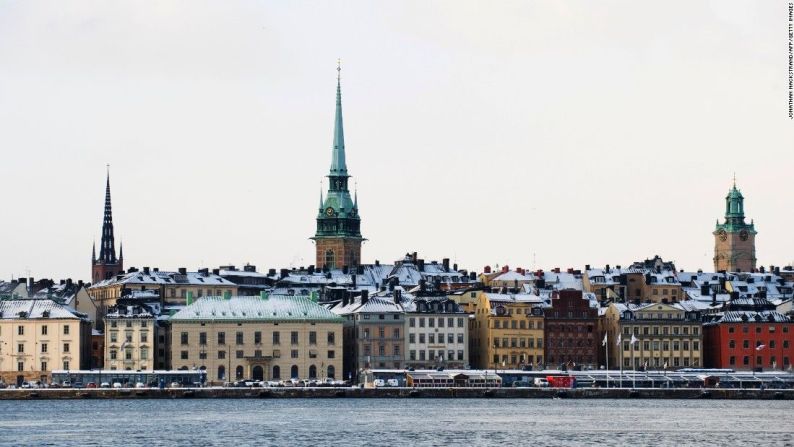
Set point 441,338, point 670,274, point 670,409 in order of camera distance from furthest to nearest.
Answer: point 670,274, point 441,338, point 670,409

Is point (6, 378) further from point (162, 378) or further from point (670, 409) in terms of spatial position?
point (670, 409)

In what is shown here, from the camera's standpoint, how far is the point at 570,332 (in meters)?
162

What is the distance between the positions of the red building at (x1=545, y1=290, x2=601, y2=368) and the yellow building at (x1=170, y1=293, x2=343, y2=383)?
14.5 meters

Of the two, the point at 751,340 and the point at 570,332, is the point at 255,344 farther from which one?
the point at 751,340

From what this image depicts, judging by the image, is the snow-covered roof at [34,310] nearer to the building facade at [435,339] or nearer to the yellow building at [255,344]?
the yellow building at [255,344]

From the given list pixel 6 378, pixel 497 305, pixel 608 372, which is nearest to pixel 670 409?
pixel 608 372

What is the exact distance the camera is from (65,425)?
367ft

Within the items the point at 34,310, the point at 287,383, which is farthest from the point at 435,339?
the point at 34,310

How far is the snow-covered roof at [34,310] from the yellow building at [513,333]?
2648 cm

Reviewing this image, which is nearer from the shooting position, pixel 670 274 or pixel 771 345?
pixel 771 345

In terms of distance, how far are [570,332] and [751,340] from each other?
11754 mm

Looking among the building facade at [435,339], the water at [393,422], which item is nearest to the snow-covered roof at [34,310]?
the water at [393,422]

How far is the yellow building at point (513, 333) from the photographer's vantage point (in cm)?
16025

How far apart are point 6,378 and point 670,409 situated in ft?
150
